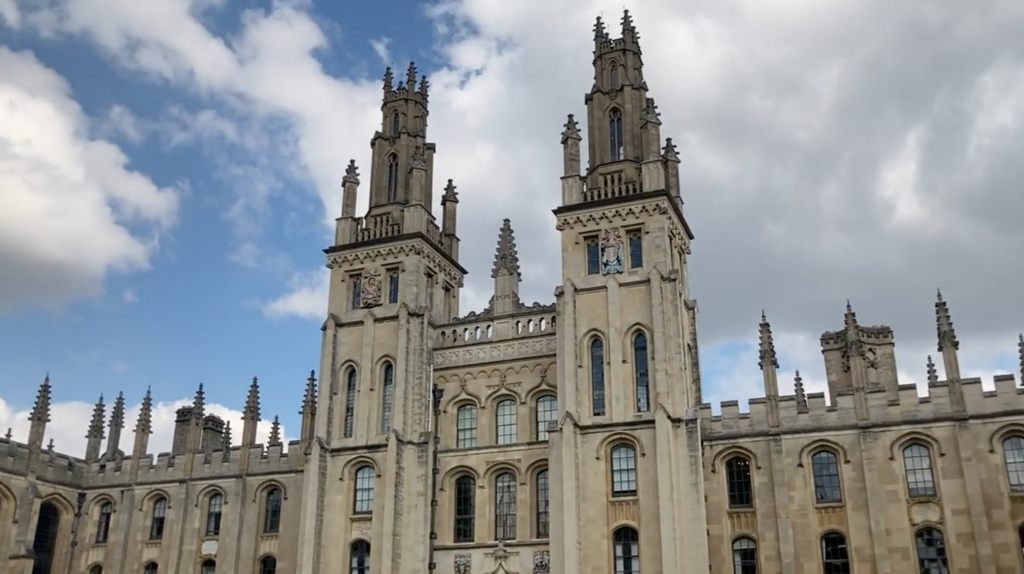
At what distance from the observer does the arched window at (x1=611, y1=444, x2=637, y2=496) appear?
111 feet

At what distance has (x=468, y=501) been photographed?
37344 millimetres

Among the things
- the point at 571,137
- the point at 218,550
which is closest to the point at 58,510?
the point at 218,550

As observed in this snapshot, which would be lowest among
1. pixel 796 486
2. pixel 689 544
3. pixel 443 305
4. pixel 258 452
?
pixel 689 544

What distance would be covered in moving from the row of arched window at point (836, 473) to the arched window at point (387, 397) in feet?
45.4

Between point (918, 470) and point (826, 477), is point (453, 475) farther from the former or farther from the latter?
point (918, 470)

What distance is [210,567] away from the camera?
140 feet

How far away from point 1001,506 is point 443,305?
2403 cm

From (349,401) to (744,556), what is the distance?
17262 millimetres

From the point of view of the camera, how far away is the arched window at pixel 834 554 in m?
32.6

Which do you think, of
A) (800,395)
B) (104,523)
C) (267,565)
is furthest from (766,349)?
(104,523)

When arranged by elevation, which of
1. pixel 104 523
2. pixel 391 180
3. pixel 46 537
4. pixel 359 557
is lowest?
pixel 359 557

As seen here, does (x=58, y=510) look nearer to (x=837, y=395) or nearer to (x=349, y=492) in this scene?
(x=349, y=492)

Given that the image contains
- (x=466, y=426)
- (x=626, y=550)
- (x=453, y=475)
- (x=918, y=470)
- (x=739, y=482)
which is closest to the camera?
(x=918, y=470)

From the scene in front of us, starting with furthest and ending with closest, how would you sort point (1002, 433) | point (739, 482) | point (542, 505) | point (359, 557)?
point (359, 557), point (542, 505), point (739, 482), point (1002, 433)
